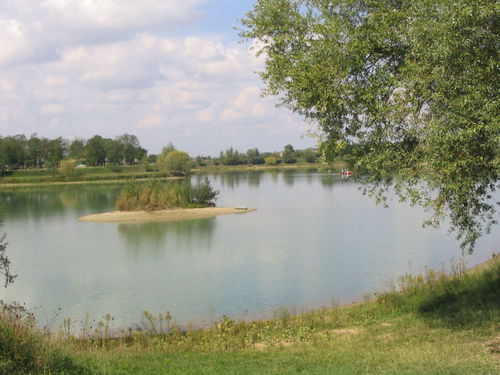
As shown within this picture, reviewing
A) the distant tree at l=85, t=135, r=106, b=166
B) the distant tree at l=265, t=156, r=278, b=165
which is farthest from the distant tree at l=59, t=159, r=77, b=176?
the distant tree at l=265, t=156, r=278, b=165

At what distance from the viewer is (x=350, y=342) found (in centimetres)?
1059

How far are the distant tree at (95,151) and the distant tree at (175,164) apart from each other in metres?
27.3

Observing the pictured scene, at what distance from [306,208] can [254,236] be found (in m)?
15.6

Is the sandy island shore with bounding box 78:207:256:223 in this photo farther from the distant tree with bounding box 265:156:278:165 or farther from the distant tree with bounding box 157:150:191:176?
the distant tree with bounding box 265:156:278:165

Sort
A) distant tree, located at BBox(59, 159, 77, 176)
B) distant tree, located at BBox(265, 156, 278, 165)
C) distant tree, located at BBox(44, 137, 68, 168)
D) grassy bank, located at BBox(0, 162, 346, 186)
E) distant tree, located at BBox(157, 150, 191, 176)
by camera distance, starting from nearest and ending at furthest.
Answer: grassy bank, located at BBox(0, 162, 346, 186) → distant tree, located at BBox(59, 159, 77, 176) → distant tree, located at BBox(157, 150, 191, 176) → distant tree, located at BBox(44, 137, 68, 168) → distant tree, located at BBox(265, 156, 278, 165)

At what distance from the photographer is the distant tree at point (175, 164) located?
11256 cm

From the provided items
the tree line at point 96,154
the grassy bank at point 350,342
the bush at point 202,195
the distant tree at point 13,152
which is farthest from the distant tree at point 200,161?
the grassy bank at point 350,342

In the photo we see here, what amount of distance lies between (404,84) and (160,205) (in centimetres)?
3815

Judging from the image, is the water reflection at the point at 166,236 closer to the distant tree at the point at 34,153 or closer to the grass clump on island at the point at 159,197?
the grass clump on island at the point at 159,197

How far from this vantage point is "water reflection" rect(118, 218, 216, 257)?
2989 cm

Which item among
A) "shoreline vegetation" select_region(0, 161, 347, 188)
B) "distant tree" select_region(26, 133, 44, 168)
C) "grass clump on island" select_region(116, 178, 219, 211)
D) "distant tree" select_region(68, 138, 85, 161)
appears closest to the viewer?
"grass clump on island" select_region(116, 178, 219, 211)

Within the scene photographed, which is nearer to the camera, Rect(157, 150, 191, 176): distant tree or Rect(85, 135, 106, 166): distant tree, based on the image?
Rect(157, 150, 191, 176): distant tree

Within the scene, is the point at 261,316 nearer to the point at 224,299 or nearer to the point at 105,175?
the point at 224,299

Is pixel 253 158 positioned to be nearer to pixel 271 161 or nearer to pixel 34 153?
pixel 271 161
